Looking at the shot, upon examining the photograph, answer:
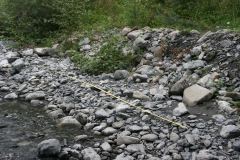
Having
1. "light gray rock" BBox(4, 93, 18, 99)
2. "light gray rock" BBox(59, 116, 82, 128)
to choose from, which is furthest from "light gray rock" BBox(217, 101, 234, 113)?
"light gray rock" BBox(4, 93, 18, 99)

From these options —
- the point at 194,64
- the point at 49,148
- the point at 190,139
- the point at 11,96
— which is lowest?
the point at 11,96

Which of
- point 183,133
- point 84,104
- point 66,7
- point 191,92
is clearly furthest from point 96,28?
point 183,133

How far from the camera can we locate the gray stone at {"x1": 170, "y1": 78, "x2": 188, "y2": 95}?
4492 millimetres

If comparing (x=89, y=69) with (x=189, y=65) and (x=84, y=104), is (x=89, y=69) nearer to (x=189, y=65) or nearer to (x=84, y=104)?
(x=84, y=104)

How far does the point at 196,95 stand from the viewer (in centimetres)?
421

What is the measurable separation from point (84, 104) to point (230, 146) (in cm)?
245

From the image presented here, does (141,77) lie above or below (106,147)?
above

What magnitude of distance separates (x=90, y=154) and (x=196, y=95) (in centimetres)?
176

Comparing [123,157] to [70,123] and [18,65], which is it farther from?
[18,65]

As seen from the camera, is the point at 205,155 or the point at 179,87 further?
the point at 179,87

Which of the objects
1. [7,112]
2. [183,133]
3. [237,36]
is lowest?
[7,112]

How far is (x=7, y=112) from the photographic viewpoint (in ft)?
16.0

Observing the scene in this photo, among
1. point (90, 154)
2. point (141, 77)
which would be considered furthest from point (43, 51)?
point (90, 154)

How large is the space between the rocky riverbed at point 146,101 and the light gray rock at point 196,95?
0.01m
